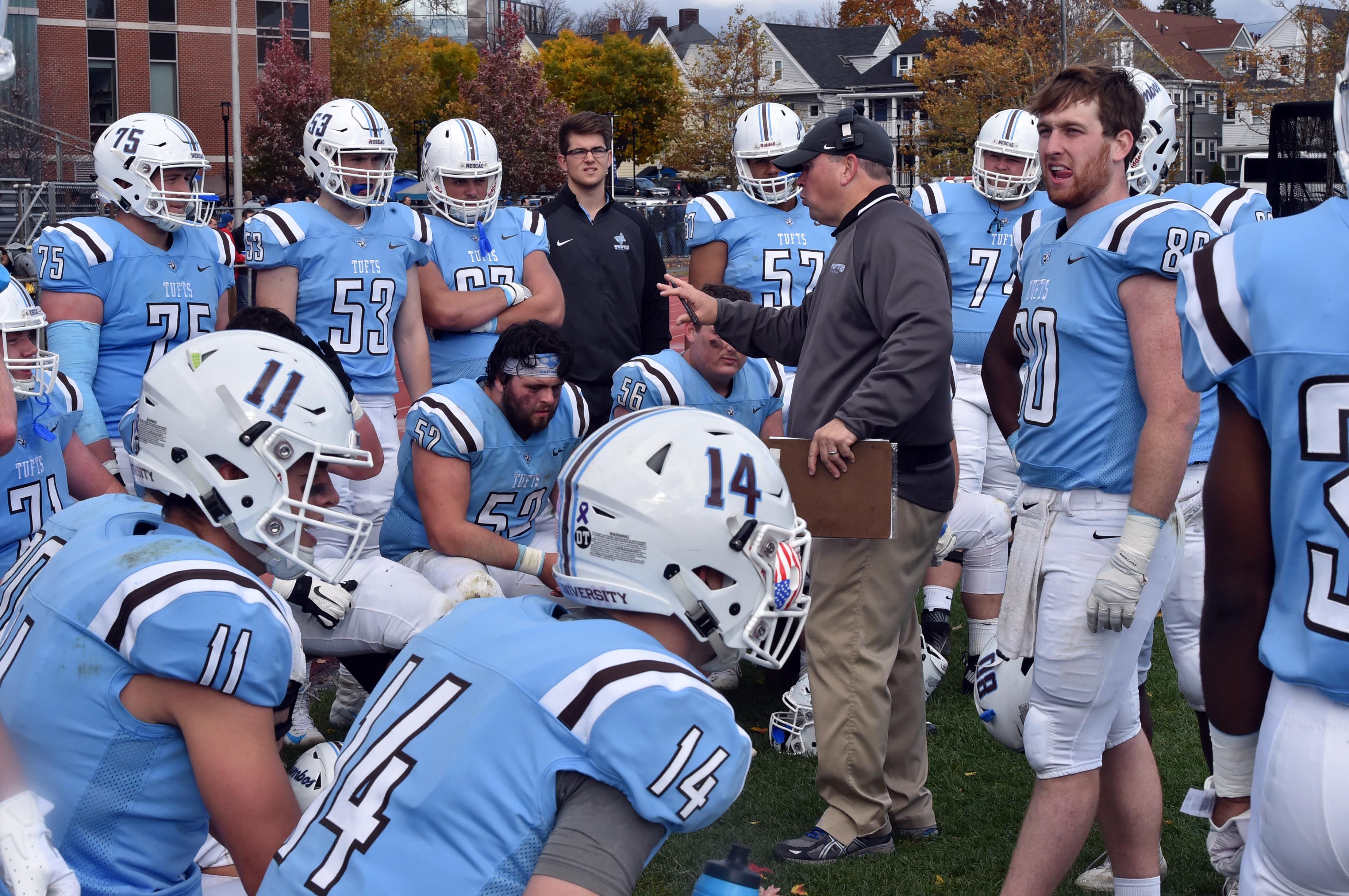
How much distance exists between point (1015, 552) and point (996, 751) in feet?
6.16

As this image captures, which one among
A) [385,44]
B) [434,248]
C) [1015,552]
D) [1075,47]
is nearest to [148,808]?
[1015,552]

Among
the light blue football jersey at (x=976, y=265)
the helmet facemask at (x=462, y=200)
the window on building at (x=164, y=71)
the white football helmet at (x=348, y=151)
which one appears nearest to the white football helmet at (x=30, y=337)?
the white football helmet at (x=348, y=151)

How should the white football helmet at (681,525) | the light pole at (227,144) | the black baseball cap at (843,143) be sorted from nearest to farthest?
the white football helmet at (681,525)
the black baseball cap at (843,143)
the light pole at (227,144)

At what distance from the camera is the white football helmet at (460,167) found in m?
6.06

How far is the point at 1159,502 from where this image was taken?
3.09m

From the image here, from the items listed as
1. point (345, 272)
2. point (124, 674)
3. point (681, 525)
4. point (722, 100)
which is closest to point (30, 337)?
point (345, 272)

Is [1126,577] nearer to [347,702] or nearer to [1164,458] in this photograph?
[1164,458]

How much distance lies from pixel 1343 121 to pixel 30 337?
3605 millimetres

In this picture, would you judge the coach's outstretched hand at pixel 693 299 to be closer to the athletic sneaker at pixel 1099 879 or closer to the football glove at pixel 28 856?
the athletic sneaker at pixel 1099 879

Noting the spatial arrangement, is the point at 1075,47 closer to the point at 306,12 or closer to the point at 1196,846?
the point at 306,12

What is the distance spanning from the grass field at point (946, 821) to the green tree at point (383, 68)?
33301 millimetres

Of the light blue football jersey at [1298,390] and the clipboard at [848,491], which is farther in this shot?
the clipboard at [848,491]

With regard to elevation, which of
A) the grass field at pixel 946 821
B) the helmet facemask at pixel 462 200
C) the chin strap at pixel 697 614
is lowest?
the grass field at pixel 946 821

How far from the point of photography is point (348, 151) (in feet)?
19.0
